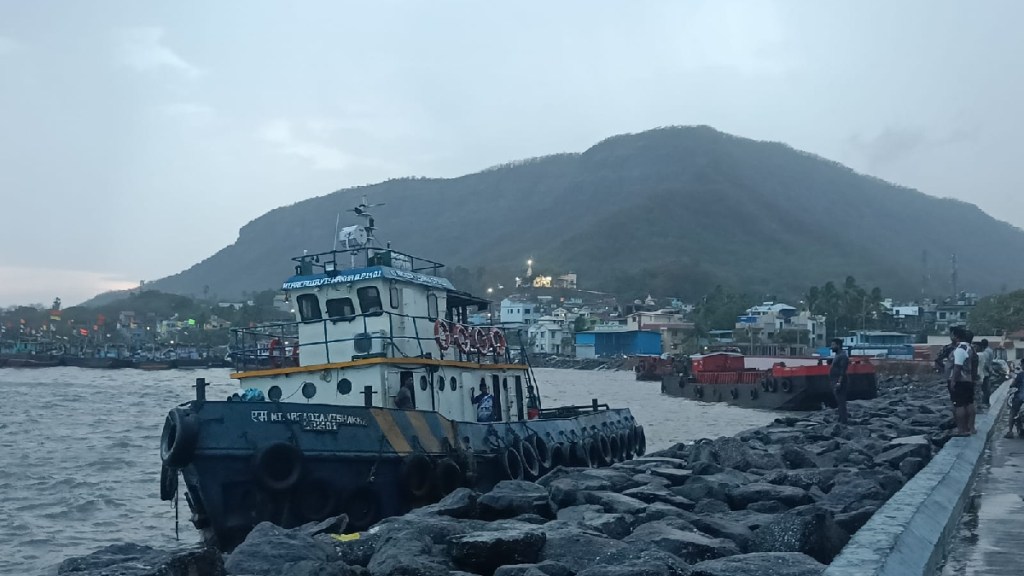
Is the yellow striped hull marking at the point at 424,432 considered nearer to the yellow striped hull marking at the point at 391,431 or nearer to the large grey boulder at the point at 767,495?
the yellow striped hull marking at the point at 391,431

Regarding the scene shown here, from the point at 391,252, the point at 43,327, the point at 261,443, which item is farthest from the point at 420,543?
the point at 43,327

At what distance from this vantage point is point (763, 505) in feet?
27.3

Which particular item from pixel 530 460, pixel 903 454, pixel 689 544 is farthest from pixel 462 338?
pixel 689 544

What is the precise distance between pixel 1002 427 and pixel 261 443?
13.9m

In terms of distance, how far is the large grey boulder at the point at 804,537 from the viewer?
6.52 metres

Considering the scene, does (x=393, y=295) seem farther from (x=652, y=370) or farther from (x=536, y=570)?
(x=652, y=370)

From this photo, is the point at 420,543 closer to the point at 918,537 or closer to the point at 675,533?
the point at 675,533

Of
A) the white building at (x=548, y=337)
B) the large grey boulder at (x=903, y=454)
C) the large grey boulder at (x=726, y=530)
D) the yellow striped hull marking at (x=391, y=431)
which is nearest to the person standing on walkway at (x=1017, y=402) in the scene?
the large grey boulder at (x=903, y=454)

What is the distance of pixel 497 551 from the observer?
640cm

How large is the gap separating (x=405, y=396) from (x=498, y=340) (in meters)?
4.11

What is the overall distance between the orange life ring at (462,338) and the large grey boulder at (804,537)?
9.75 m

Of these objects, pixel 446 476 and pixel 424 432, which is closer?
pixel 446 476

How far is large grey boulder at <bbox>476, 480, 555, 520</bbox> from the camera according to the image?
8.45m

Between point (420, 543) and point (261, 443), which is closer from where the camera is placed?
point (420, 543)
